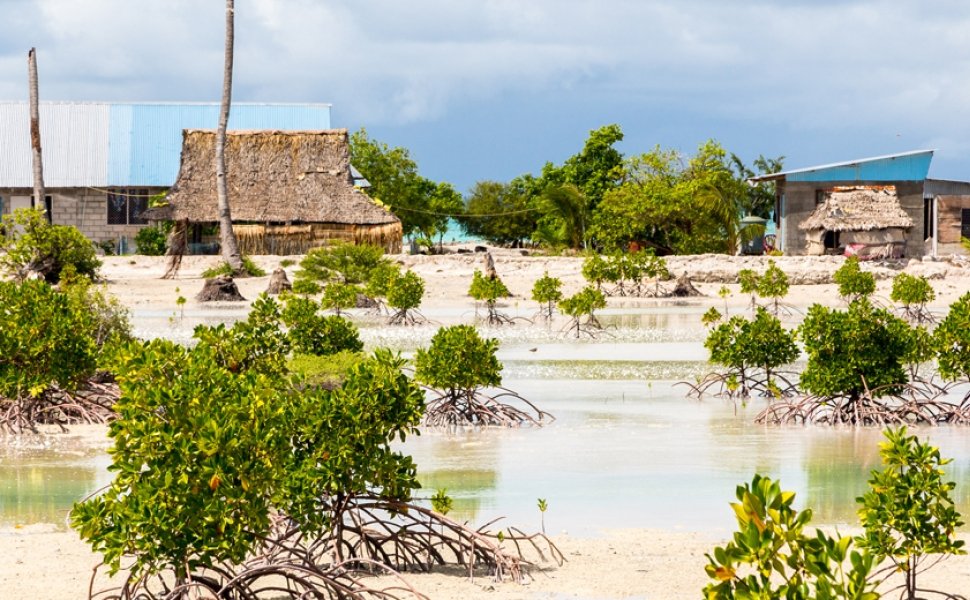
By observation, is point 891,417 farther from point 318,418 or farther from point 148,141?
point 148,141

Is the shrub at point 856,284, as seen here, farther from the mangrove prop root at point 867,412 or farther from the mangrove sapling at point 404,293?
the mangrove prop root at point 867,412

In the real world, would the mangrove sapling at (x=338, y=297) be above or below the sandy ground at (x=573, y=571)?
above

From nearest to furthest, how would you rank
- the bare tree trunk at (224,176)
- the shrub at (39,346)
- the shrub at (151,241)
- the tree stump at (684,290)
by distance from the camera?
1. the shrub at (39,346)
2. the tree stump at (684,290)
3. the bare tree trunk at (224,176)
4. the shrub at (151,241)

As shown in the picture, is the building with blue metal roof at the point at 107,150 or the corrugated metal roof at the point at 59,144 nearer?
the building with blue metal roof at the point at 107,150

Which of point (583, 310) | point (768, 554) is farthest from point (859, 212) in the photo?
point (768, 554)

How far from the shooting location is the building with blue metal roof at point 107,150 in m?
46.8

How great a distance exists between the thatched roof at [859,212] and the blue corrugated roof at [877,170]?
1221 millimetres

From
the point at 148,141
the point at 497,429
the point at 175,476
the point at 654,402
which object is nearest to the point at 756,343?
the point at 654,402

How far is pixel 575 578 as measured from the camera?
7.92 metres

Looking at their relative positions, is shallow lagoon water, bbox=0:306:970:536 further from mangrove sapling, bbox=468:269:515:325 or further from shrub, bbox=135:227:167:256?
shrub, bbox=135:227:167:256

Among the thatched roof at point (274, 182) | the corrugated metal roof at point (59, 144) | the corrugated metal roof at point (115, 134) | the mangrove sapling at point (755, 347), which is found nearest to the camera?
the mangrove sapling at point (755, 347)

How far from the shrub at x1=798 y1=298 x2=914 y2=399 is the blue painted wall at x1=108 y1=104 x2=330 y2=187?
118ft

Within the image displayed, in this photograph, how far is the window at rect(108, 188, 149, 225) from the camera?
46781 millimetres

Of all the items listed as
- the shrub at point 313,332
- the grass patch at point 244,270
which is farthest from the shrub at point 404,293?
the shrub at point 313,332
